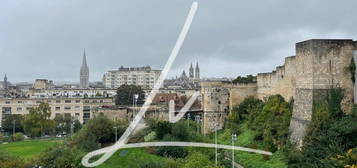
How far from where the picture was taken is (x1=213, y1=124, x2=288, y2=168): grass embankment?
23158 millimetres

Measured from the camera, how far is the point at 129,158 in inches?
1080

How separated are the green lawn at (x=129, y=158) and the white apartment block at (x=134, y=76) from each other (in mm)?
109893

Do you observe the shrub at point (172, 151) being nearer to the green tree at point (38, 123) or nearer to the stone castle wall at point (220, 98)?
the stone castle wall at point (220, 98)

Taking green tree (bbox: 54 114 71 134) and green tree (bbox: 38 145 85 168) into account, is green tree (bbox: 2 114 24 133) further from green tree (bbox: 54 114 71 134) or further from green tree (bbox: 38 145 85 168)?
green tree (bbox: 38 145 85 168)

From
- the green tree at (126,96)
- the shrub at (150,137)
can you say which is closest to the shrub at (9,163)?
the shrub at (150,137)

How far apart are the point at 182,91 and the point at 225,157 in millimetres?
64903

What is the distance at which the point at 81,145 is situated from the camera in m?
29.2

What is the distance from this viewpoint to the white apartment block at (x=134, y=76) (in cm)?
14325

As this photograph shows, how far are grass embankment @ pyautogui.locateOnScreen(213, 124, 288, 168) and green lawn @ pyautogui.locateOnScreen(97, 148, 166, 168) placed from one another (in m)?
5.86

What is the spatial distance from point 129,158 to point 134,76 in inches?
4681

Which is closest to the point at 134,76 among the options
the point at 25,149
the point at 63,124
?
the point at 63,124

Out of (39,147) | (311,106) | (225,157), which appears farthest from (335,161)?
(39,147)

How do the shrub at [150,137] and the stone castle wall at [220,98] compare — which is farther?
the stone castle wall at [220,98]

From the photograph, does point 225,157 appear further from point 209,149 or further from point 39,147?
point 39,147
